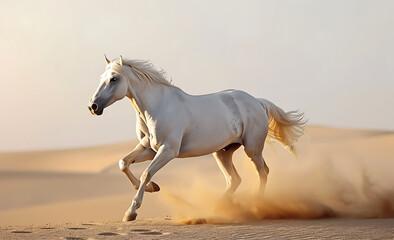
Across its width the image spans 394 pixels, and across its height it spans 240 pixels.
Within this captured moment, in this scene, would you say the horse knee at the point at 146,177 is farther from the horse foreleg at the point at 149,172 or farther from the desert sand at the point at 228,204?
the desert sand at the point at 228,204

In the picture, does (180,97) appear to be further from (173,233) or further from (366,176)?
(366,176)

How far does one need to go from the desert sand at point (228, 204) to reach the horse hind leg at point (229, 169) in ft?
0.74

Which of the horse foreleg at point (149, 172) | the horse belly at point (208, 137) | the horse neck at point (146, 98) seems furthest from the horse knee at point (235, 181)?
the horse neck at point (146, 98)

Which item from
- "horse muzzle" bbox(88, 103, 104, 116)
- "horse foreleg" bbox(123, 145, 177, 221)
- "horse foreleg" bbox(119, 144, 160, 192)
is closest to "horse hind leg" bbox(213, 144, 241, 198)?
"horse foreleg" bbox(119, 144, 160, 192)

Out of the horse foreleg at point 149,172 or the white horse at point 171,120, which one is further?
the white horse at point 171,120

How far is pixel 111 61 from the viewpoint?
885 cm

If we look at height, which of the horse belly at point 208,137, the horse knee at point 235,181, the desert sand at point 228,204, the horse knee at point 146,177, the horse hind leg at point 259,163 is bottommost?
the desert sand at point 228,204

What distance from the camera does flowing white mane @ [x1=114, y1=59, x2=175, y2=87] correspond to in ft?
28.9

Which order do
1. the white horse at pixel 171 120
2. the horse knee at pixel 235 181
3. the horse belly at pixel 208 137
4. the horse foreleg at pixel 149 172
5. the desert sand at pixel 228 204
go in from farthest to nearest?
the horse knee at pixel 235 181, the horse belly at pixel 208 137, the white horse at pixel 171 120, the horse foreleg at pixel 149 172, the desert sand at pixel 228 204

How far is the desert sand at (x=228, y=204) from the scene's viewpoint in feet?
24.7

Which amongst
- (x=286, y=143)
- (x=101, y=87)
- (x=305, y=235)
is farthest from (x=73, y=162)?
(x=305, y=235)

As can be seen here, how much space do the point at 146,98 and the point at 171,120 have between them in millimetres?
504

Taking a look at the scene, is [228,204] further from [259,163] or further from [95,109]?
[95,109]

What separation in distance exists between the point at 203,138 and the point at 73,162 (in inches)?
818
